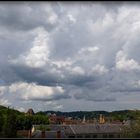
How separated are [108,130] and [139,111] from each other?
19.9m

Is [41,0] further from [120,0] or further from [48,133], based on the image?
[48,133]

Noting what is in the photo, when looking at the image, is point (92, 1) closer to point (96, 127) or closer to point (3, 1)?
point (3, 1)

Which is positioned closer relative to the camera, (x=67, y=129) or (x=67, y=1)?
(x=67, y=1)

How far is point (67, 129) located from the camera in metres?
54.5

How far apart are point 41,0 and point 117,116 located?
102017 mm

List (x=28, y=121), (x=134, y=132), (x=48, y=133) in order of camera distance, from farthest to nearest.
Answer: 1. (x=28, y=121)
2. (x=48, y=133)
3. (x=134, y=132)

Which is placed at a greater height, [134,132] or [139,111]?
[139,111]

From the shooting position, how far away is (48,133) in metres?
43.2

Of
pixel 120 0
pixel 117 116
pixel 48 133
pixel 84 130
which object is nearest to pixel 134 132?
pixel 48 133

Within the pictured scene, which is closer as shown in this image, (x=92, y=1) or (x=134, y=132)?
(x=92, y=1)

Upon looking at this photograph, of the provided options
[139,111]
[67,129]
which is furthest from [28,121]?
[139,111]

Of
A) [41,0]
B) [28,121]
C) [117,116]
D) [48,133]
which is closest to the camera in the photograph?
[41,0]

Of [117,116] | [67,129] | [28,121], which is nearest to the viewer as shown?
[67,129]

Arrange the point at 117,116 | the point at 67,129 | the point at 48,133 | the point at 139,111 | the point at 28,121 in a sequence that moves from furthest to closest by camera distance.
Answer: the point at 117,116, the point at 28,121, the point at 67,129, the point at 48,133, the point at 139,111
